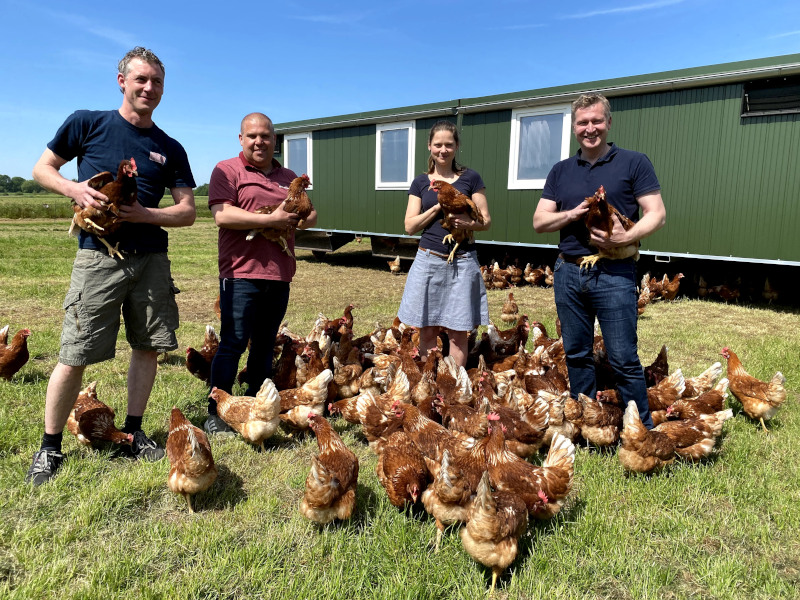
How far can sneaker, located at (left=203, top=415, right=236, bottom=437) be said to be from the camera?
3.83 meters

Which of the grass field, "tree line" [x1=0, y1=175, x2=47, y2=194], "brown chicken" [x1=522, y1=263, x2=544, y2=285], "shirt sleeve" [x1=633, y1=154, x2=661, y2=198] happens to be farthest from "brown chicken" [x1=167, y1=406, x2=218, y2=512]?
"tree line" [x1=0, y1=175, x2=47, y2=194]

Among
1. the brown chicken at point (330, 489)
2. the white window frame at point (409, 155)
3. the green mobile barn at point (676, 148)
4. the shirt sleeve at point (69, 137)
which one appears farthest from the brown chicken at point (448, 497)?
the white window frame at point (409, 155)

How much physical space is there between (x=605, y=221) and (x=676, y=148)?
25.6 ft

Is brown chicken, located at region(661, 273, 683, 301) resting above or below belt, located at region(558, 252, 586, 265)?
below

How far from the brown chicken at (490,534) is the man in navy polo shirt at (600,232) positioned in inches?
65.0

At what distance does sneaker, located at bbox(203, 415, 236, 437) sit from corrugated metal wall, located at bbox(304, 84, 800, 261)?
8.55 metres

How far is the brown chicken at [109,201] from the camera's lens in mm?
2832

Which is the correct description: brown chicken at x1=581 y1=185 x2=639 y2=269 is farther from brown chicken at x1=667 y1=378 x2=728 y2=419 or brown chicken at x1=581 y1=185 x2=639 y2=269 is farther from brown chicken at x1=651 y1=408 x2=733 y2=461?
brown chicken at x1=667 y1=378 x2=728 y2=419

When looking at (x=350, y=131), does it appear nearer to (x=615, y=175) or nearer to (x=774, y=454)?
(x=615, y=175)

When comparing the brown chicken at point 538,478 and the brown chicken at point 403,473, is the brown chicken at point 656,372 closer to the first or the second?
the brown chicken at point 538,478

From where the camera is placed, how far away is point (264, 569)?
236cm

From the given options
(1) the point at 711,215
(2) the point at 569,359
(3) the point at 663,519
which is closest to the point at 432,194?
(2) the point at 569,359

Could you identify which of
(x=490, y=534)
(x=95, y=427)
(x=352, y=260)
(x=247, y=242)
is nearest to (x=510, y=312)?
(x=247, y=242)

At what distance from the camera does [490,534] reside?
2.24m
